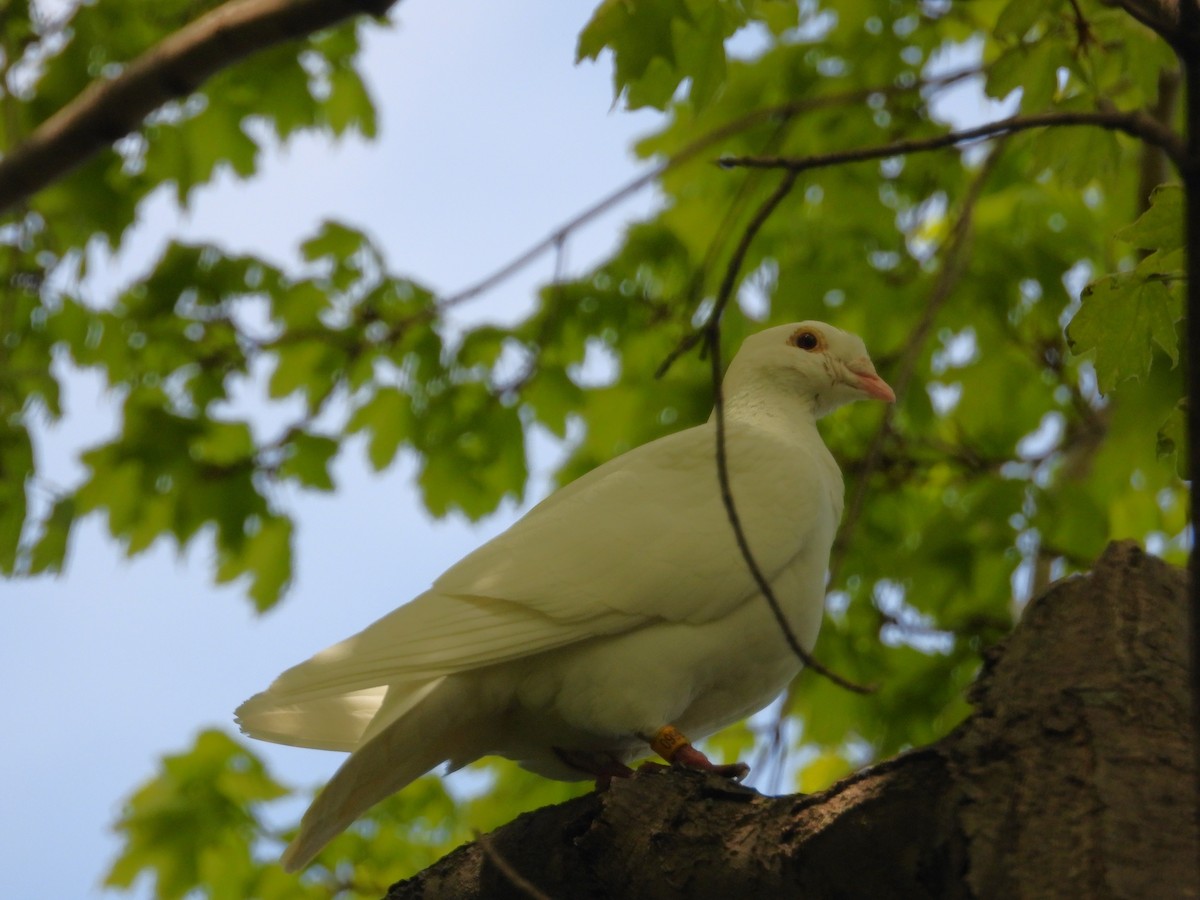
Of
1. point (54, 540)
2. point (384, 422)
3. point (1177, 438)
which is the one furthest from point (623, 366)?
point (1177, 438)

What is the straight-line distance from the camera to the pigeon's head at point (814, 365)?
13.8 feet

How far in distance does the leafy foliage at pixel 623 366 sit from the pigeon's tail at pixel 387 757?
215 cm

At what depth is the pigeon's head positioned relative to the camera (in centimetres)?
421

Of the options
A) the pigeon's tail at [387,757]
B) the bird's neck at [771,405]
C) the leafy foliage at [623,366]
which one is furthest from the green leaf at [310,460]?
the pigeon's tail at [387,757]

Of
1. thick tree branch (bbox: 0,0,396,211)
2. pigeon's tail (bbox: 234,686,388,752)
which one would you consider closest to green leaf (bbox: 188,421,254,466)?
pigeon's tail (bbox: 234,686,388,752)

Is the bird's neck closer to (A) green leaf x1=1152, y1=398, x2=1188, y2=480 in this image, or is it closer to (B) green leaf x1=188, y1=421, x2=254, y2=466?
(A) green leaf x1=1152, y1=398, x2=1188, y2=480

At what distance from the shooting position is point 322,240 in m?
6.22

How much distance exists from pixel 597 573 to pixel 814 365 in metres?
1.22

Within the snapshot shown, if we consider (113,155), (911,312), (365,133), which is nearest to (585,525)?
(911,312)

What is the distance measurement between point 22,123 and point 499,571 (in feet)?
10.3

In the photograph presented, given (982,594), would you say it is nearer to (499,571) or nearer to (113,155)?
(499,571)

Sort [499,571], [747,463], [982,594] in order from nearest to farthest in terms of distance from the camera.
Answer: [499,571] → [747,463] → [982,594]

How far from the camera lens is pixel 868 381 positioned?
165 inches

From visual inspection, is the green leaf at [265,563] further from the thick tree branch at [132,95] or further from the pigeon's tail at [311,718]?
the thick tree branch at [132,95]
